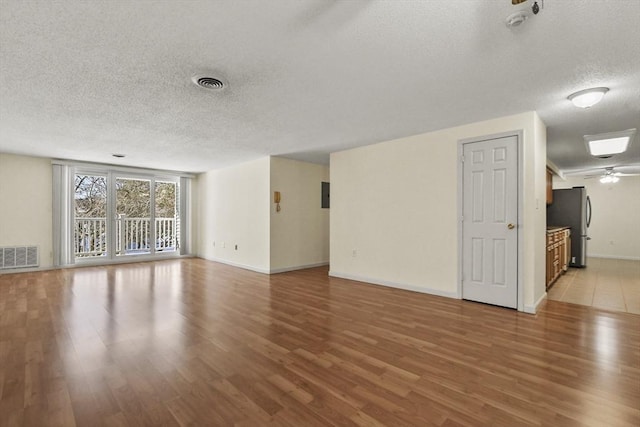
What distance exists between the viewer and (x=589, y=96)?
2734mm

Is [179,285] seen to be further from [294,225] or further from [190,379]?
[190,379]

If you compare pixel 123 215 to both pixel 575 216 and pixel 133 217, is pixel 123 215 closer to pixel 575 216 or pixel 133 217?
pixel 133 217

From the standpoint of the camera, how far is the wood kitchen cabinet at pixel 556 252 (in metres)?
4.51

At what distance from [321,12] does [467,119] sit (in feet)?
8.77

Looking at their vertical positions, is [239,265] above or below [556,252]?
below

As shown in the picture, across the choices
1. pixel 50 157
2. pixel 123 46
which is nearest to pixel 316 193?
pixel 123 46

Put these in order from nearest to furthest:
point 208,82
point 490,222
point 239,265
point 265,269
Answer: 1. point 208,82
2. point 490,222
3. point 265,269
4. point 239,265

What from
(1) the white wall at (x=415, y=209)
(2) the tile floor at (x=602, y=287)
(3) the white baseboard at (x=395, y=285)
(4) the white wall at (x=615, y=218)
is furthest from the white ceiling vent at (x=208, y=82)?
(4) the white wall at (x=615, y=218)

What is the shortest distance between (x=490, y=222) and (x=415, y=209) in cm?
101

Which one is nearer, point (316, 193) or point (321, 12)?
point (321, 12)

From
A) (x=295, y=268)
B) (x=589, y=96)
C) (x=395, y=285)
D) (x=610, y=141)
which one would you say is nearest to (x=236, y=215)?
(x=295, y=268)

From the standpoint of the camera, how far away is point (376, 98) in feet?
9.75

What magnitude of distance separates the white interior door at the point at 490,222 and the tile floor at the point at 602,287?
114cm

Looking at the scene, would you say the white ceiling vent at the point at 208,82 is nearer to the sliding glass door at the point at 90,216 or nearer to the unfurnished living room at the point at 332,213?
the unfurnished living room at the point at 332,213
